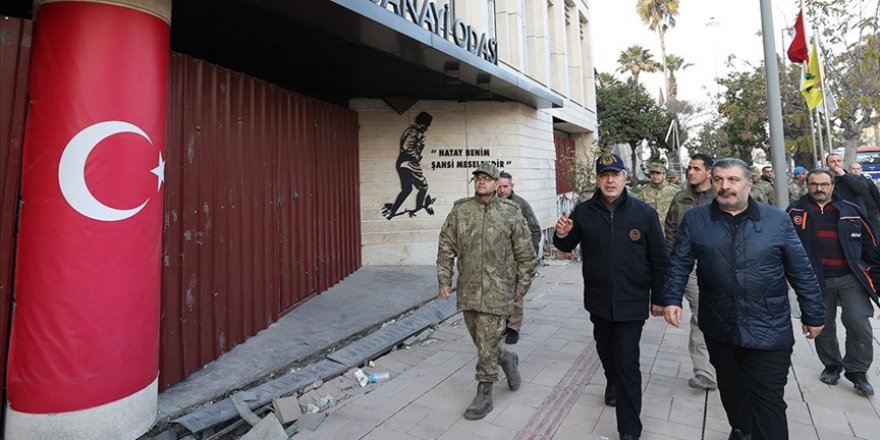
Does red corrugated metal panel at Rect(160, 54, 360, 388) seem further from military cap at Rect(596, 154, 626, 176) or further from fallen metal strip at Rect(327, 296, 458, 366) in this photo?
military cap at Rect(596, 154, 626, 176)

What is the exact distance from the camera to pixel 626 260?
2.96 m

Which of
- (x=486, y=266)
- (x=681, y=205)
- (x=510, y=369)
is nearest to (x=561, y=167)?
(x=681, y=205)

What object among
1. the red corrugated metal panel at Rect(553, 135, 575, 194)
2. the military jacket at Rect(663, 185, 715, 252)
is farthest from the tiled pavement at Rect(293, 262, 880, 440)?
the red corrugated metal panel at Rect(553, 135, 575, 194)

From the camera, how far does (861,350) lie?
3.43 meters

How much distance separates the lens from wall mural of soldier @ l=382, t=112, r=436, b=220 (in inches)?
340

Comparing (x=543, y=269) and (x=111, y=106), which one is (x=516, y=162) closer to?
(x=543, y=269)

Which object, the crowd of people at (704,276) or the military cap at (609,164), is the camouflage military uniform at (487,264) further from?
the military cap at (609,164)

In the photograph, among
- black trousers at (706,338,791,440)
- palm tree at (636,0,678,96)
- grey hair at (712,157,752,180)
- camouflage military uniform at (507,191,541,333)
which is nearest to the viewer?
black trousers at (706,338,791,440)

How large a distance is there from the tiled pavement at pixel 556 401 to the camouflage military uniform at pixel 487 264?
1.39 ft

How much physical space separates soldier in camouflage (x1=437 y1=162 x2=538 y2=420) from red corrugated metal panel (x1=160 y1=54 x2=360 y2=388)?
225 cm

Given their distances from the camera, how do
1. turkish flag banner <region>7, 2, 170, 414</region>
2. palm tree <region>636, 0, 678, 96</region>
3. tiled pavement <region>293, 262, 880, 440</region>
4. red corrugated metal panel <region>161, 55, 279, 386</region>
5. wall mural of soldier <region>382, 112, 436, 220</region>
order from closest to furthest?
turkish flag banner <region>7, 2, 170, 414</region>
tiled pavement <region>293, 262, 880, 440</region>
red corrugated metal panel <region>161, 55, 279, 386</region>
wall mural of soldier <region>382, 112, 436, 220</region>
palm tree <region>636, 0, 678, 96</region>

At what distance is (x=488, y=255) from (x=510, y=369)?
0.98m

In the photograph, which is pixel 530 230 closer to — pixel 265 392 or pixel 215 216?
pixel 265 392

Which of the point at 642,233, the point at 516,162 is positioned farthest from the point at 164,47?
the point at 516,162
